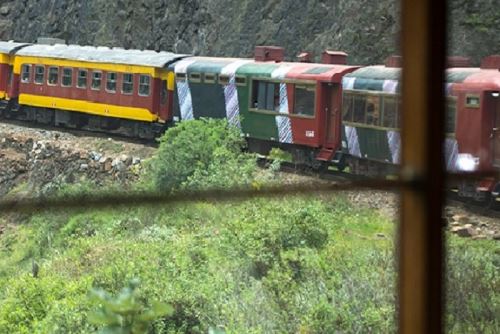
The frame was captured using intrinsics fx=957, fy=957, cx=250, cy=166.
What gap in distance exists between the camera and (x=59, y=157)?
2156 millimetres

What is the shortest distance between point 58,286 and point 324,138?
5.92 ft

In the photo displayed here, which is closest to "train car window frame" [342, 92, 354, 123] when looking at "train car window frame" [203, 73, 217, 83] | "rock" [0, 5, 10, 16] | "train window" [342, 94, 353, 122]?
"train window" [342, 94, 353, 122]

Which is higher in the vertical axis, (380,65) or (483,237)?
(380,65)

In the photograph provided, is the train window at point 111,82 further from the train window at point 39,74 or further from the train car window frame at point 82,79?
the train window at point 39,74

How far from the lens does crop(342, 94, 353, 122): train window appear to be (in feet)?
9.48

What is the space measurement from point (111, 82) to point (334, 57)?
1000 millimetres

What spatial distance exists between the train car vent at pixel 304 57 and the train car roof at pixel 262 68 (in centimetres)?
1

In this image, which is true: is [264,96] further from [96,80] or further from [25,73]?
[25,73]

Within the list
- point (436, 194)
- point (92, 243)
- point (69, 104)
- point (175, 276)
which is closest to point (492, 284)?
point (175, 276)

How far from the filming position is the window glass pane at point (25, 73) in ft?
9.93

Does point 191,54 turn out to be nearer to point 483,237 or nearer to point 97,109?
point 97,109

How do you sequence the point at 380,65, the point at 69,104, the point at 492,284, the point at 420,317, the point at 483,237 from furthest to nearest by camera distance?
the point at 69,104 → the point at 380,65 → the point at 483,237 → the point at 492,284 → the point at 420,317

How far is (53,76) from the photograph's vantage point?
3164 millimetres

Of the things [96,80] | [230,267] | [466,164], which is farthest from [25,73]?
[466,164]
